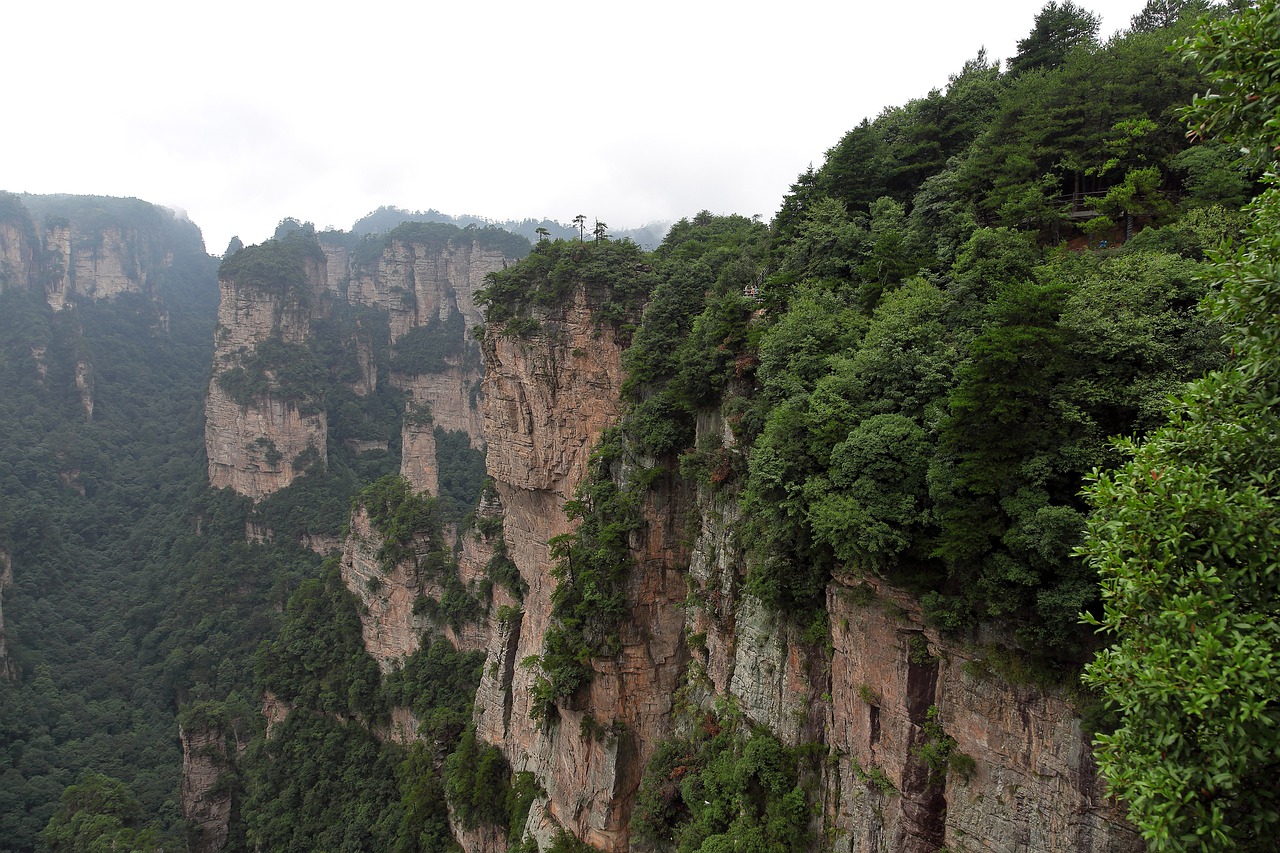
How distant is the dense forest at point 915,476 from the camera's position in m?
5.02

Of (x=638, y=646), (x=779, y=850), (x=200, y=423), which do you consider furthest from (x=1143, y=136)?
(x=200, y=423)

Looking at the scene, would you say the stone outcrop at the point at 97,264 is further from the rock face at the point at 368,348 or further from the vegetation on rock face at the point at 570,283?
the vegetation on rock face at the point at 570,283

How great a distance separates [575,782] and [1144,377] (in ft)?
66.1

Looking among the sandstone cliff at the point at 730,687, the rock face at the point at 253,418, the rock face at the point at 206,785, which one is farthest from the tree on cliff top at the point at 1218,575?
the rock face at the point at 253,418

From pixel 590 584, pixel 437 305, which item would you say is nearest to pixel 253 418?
pixel 437 305

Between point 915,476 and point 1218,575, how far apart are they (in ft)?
17.2

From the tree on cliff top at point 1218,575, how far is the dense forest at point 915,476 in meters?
0.03

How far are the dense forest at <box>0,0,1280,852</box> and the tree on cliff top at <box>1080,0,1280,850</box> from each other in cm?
3

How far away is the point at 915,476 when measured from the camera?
1009 cm

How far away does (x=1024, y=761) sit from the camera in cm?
865

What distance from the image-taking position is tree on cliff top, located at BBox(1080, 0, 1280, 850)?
4.46m

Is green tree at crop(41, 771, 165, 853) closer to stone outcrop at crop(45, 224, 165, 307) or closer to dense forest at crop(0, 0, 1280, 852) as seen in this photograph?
dense forest at crop(0, 0, 1280, 852)

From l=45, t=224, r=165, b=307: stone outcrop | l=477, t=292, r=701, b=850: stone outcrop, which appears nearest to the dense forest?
l=477, t=292, r=701, b=850: stone outcrop

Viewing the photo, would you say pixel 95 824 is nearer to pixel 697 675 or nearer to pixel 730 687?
pixel 697 675
